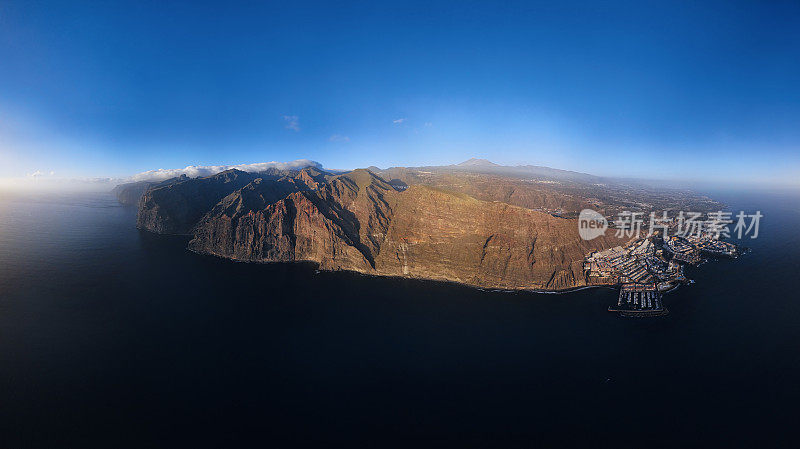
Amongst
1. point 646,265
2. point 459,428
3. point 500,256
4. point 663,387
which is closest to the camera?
point 459,428

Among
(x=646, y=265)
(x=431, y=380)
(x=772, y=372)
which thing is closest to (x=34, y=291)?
(x=431, y=380)

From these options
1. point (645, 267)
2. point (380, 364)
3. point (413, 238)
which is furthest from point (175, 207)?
point (645, 267)

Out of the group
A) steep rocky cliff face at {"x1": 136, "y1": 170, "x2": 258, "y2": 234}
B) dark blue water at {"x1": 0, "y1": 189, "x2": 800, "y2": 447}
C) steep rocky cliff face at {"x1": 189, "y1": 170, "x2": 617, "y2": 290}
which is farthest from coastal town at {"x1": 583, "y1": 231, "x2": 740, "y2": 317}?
steep rocky cliff face at {"x1": 136, "y1": 170, "x2": 258, "y2": 234}

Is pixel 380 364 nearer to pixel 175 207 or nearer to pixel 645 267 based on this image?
pixel 645 267

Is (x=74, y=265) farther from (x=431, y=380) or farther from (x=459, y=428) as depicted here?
(x=459, y=428)

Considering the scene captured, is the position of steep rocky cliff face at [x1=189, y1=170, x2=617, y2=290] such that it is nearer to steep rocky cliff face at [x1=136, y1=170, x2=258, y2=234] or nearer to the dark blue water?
the dark blue water

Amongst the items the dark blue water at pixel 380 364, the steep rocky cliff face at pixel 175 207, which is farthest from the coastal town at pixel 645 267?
the steep rocky cliff face at pixel 175 207

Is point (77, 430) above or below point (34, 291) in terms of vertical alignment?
below
